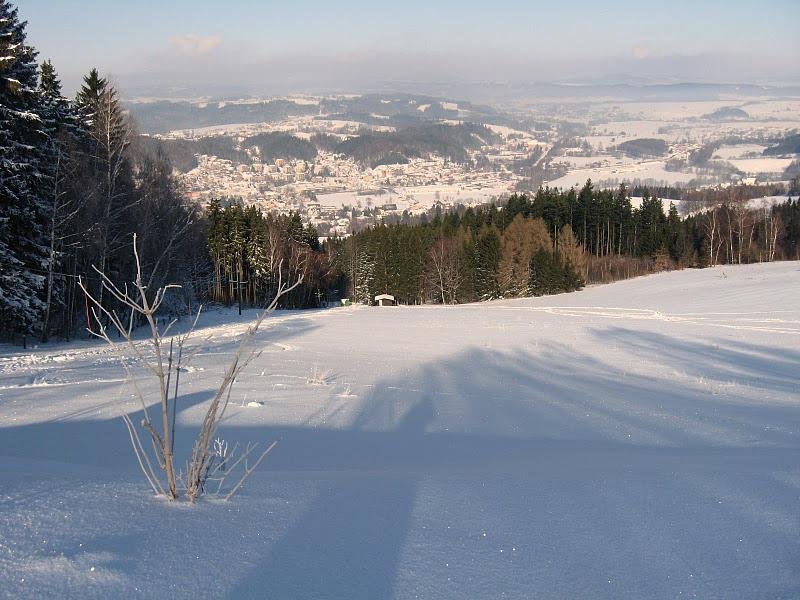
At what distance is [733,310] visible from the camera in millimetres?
28781

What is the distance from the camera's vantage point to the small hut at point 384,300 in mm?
47562

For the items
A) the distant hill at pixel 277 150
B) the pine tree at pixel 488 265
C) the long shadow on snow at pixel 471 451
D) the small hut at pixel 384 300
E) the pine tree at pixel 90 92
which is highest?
the distant hill at pixel 277 150

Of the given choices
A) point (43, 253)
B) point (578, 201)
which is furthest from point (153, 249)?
point (578, 201)

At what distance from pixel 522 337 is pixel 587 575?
17.6 meters

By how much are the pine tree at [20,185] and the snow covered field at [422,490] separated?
592 centimetres

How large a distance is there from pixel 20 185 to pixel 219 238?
31204mm

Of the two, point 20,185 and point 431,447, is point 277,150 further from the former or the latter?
point 431,447

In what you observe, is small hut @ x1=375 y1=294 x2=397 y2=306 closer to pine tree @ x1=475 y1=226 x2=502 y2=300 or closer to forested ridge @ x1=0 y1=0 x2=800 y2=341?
forested ridge @ x1=0 y1=0 x2=800 y2=341

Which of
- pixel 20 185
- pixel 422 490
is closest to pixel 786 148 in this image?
pixel 20 185

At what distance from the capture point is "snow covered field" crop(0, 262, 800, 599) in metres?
2.72

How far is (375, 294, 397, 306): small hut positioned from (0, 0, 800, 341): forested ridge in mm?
956

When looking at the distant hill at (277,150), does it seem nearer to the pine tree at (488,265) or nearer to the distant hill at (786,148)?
the distant hill at (786,148)

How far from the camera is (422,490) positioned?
4012 millimetres

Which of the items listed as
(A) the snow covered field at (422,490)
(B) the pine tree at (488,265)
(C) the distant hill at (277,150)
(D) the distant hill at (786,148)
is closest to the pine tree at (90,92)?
(A) the snow covered field at (422,490)
